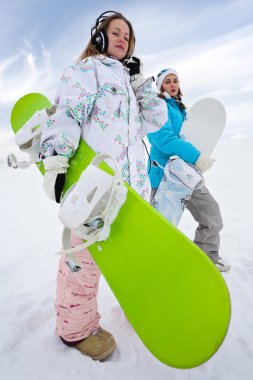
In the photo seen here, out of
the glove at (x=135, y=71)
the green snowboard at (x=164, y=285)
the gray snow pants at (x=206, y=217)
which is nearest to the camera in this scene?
the green snowboard at (x=164, y=285)

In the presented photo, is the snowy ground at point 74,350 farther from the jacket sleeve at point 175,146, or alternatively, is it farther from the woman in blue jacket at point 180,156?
the jacket sleeve at point 175,146

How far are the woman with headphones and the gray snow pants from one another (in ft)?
2.94

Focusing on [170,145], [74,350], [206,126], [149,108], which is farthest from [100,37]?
[74,350]

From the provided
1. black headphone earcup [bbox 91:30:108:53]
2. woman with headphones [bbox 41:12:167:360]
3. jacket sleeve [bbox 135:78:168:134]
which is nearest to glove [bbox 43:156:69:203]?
woman with headphones [bbox 41:12:167:360]

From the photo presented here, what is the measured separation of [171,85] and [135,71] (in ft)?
3.17

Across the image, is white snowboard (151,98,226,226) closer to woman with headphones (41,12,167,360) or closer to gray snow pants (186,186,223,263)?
gray snow pants (186,186,223,263)

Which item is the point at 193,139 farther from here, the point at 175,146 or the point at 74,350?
the point at 74,350

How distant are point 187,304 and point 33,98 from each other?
69.5 inches

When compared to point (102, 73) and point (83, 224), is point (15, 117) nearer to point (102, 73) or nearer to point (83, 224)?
point (102, 73)

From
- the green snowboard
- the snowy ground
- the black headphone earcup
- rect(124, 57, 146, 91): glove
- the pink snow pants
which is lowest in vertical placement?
the snowy ground

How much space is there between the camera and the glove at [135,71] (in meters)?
1.91

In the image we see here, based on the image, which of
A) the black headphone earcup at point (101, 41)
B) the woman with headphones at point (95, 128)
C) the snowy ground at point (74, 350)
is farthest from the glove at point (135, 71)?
the snowy ground at point (74, 350)

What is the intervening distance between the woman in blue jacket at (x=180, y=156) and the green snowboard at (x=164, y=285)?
109 centimetres

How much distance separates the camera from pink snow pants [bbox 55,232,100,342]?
5.79 feet
